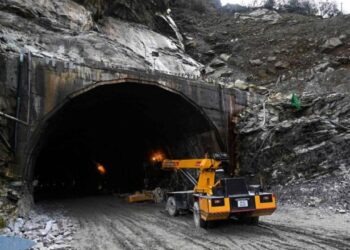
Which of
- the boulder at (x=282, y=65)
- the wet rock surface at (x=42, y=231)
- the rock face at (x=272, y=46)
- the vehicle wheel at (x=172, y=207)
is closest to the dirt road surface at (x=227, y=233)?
the wet rock surface at (x=42, y=231)

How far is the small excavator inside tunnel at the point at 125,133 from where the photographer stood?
59.8 feet

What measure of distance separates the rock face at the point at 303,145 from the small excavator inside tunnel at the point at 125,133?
2418mm

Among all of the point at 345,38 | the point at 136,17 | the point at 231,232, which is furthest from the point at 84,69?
the point at 345,38

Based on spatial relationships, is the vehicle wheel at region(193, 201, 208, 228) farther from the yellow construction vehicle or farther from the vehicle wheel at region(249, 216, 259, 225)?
the vehicle wheel at region(249, 216, 259, 225)

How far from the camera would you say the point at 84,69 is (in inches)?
632

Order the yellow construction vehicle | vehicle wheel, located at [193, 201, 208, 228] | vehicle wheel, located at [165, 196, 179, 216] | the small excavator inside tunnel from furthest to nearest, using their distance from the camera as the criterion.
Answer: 1. the small excavator inside tunnel
2. vehicle wheel, located at [165, 196, 179, 216]
3. vehicle wheel, located at [193, 201, 208, 228]
4. the yellow construction vehicle

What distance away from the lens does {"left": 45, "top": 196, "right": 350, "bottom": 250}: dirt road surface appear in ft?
25.8

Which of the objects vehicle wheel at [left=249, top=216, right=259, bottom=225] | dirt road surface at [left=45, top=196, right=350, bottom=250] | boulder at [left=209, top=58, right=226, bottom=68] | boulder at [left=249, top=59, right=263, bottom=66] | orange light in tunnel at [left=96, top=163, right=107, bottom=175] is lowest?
dirt road surface at [left=45, top=196, right=350, bottom=250]

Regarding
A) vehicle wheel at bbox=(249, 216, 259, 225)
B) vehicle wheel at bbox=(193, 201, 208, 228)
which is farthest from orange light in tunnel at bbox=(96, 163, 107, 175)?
vehicle wheel at bbox=(249, 216, 259, 225)

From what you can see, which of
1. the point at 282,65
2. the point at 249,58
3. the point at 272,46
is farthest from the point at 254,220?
the point at 272,46

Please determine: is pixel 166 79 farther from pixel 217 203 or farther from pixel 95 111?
pixel 217 203

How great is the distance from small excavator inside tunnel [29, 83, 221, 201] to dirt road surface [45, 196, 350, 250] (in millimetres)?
6158

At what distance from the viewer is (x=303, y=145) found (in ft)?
52.4

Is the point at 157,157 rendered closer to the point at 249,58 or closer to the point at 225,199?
the point at 225,199
